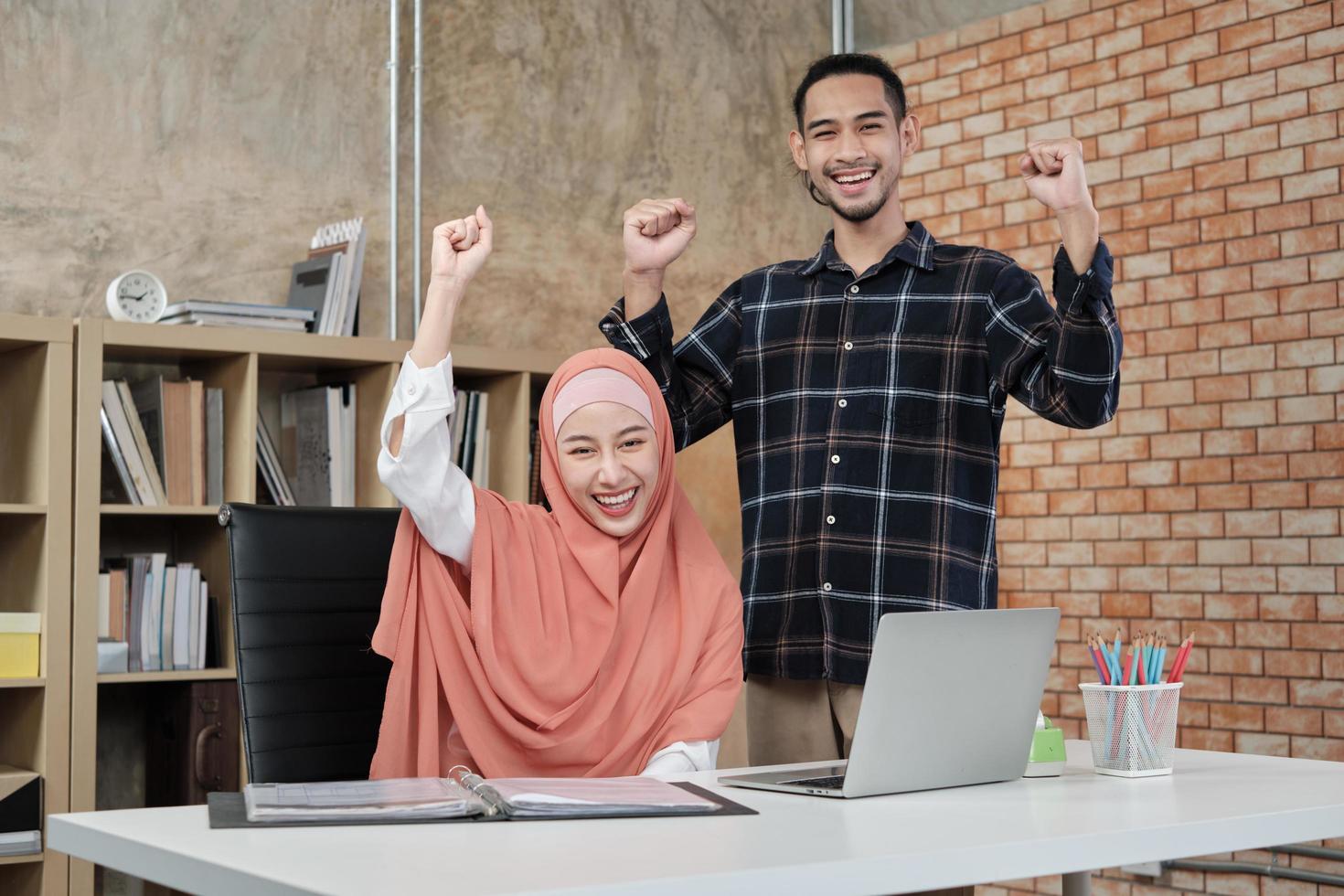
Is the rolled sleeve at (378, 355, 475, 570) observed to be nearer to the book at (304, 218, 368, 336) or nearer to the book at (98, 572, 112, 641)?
the book at (98, 572, 112, 641)

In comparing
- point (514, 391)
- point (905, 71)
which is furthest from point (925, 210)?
point (514, 391)

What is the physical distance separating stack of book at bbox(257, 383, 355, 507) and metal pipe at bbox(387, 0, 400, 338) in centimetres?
37

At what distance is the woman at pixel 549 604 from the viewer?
192cm

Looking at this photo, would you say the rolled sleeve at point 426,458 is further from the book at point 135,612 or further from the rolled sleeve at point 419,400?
the book at point 135,612

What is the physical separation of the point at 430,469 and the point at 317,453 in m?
1.60

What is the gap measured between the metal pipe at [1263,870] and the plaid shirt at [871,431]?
1.90 metres

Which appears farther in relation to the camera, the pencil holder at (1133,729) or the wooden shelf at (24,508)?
the wooden shelf at (24,508)

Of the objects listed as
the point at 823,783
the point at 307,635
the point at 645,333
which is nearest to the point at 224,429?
the point at 645,333

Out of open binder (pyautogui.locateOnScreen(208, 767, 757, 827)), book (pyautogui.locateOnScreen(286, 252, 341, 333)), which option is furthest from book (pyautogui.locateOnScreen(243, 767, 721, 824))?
book (pyautogui.locateOnScreen(286, 252, 341, 333))

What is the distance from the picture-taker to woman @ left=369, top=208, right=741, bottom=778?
192 cm

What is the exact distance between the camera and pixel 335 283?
346 centimetres

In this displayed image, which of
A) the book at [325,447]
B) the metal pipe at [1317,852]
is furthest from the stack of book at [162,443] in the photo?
the metal pipe at [1317,852]

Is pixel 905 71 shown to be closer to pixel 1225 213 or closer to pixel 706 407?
pixel 1225 213

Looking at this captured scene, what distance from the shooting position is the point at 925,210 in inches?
183
